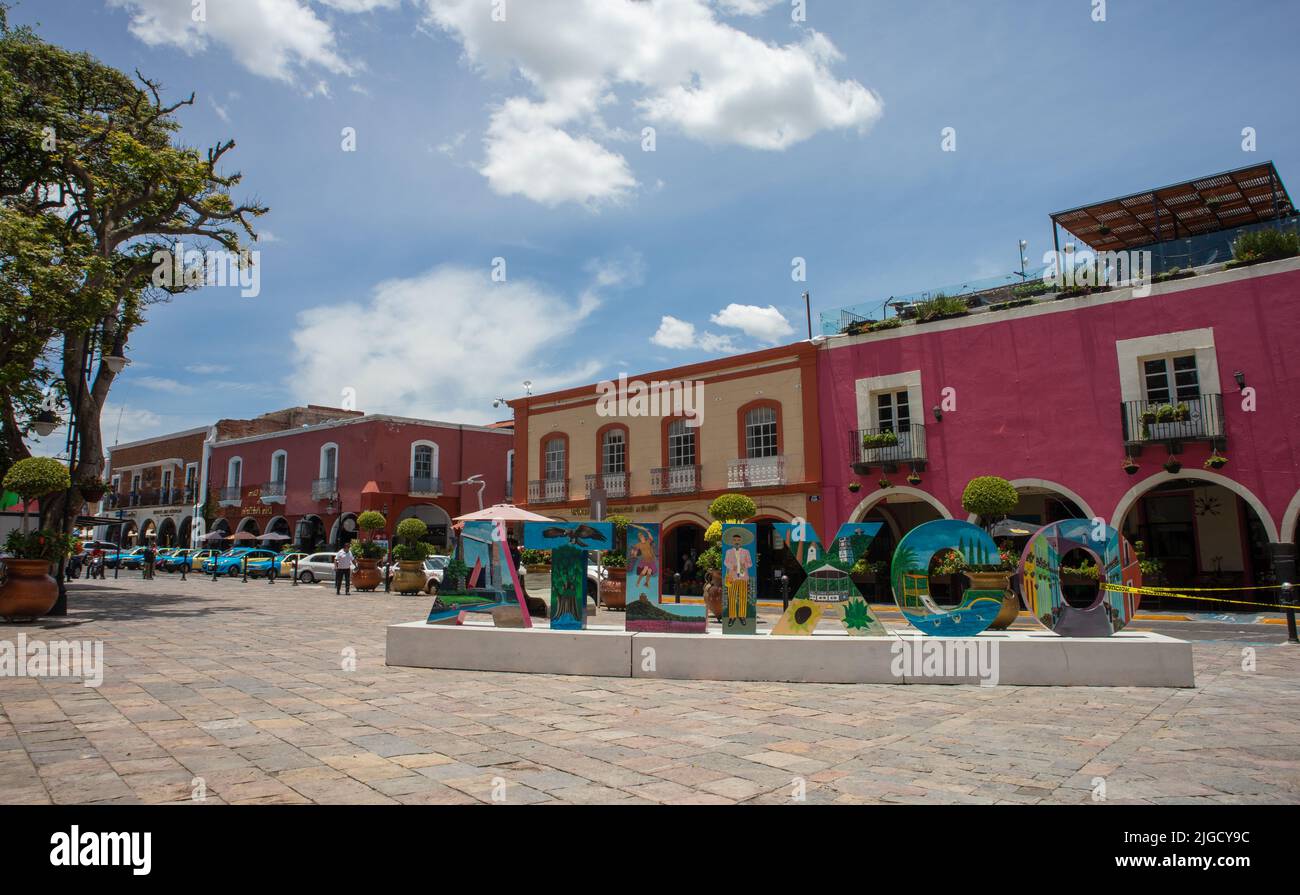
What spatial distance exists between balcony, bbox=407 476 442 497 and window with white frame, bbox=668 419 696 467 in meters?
14.4

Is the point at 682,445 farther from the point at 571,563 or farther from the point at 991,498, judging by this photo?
the point at 571,563

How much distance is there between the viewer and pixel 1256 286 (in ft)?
54.4

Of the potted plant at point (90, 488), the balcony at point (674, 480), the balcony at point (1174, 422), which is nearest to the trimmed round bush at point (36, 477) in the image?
the potted plant at point (90, 488)

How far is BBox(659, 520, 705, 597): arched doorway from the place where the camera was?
24406mm

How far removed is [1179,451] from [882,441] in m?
6.46

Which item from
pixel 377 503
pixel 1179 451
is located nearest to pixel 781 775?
pixel 1179 451

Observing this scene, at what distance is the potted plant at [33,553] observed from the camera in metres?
12.7

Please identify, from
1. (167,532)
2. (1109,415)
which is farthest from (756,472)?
(167,532)

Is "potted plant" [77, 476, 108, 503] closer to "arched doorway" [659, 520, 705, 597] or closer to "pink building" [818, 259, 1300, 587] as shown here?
"arched doorway" [659, 520, 705, 597]

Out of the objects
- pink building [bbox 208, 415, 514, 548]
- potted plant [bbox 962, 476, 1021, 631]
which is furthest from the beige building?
pink building [bbox 208, 415, 514, 548]

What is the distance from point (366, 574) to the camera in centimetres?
2486

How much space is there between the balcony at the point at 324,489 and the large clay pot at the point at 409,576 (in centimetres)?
1290
